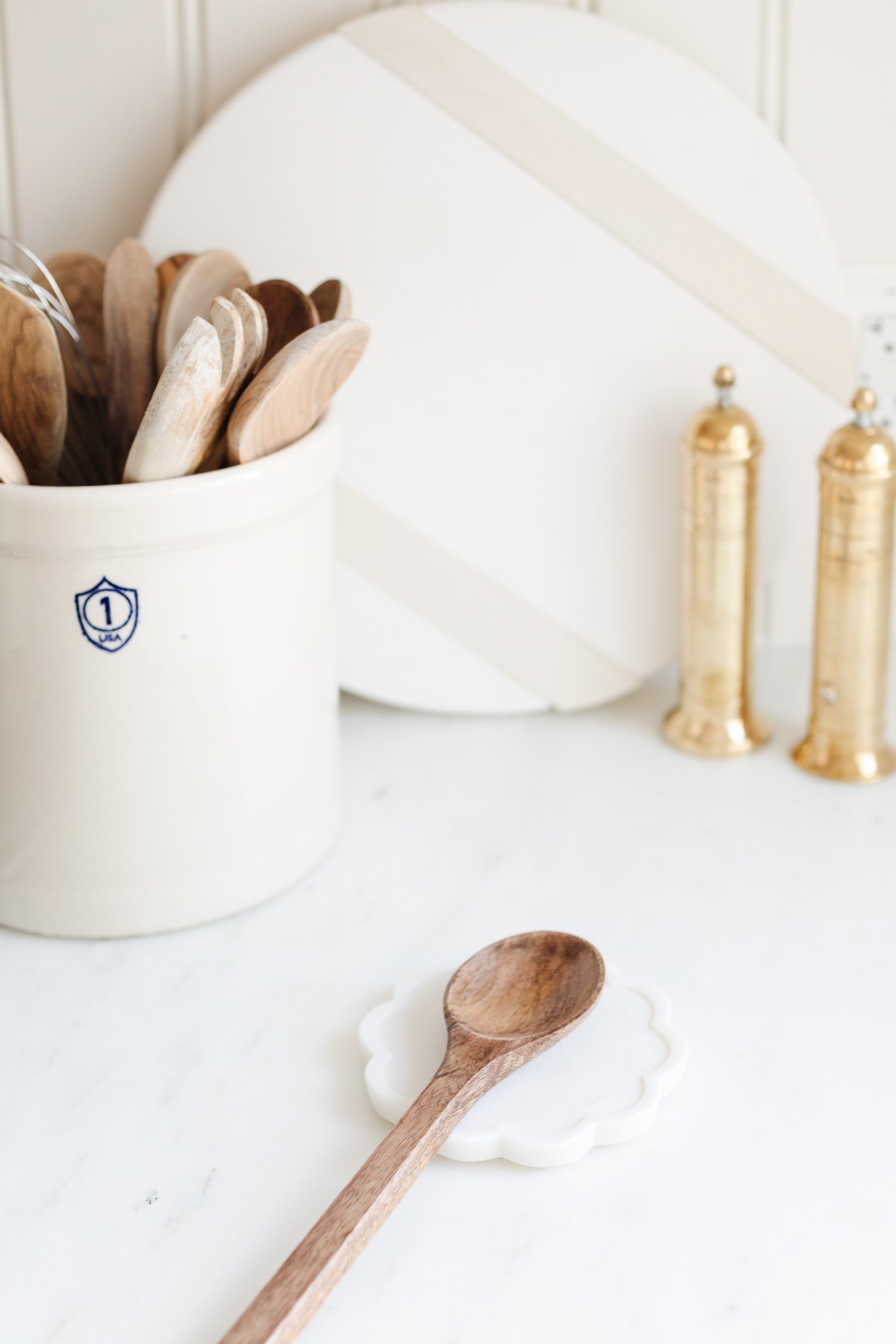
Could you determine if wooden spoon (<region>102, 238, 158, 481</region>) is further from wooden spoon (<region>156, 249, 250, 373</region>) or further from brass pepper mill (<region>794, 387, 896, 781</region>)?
brass pepper mill (<region>794, 387, 896, 781</region>)

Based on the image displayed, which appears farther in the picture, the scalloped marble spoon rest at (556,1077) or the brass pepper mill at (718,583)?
the brass pepper mill at (718,583)

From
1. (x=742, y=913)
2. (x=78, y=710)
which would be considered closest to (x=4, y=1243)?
(x=78, y=710)

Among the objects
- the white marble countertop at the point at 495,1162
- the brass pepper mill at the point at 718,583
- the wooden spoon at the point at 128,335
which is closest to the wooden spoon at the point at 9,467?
the wooden spoon at the point at 128,335

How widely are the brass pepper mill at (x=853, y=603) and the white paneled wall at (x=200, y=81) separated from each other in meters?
0.19

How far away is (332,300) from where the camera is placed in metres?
0.68

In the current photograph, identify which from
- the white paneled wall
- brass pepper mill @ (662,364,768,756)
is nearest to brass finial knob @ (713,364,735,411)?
brass pepper mill @ (662,364,768,756)

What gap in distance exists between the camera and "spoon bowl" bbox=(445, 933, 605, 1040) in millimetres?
565

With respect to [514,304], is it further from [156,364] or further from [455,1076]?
[455,1076]

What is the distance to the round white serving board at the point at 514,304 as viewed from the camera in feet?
2.51

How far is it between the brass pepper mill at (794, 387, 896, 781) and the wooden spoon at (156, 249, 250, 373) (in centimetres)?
33

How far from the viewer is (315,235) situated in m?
0.78

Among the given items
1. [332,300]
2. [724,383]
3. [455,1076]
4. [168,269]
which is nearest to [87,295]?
[168,269]

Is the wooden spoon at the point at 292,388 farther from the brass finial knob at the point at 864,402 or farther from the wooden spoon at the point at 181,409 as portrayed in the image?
the brass finial knob at the point at 864,402

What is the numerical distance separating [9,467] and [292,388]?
0.41ft
